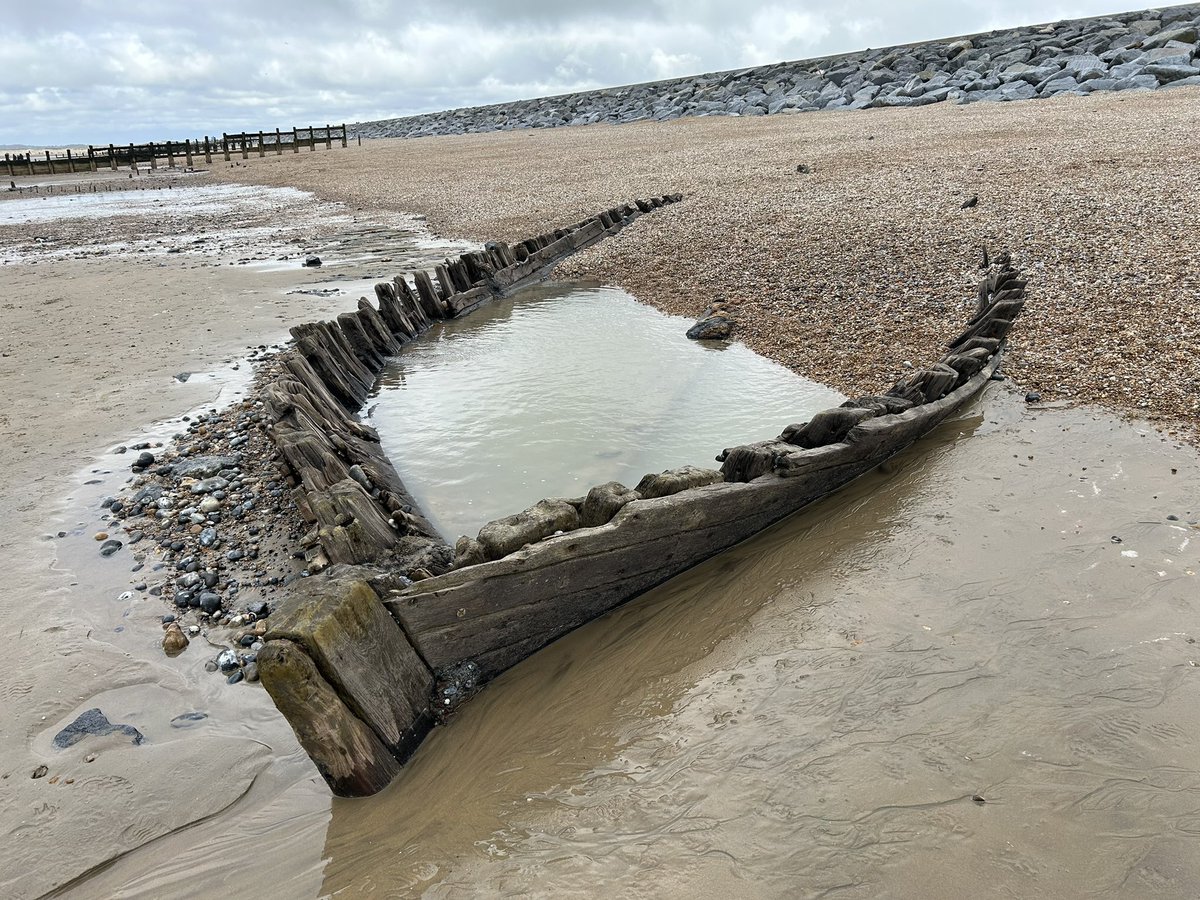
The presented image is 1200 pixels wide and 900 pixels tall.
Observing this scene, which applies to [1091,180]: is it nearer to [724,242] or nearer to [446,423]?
[724,242]

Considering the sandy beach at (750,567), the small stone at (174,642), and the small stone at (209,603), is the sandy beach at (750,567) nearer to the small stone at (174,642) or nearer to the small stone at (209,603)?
the small stone at (174,642)

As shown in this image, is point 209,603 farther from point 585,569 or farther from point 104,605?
point 585,569

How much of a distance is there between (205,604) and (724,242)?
13092 millimetres

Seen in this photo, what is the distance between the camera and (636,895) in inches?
Answer: 112

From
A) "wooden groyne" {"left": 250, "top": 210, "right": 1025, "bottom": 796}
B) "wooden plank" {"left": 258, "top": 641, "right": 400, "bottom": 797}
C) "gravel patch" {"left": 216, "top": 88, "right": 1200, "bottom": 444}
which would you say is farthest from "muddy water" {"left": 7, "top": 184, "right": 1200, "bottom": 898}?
"gravel patch" {"left": 216, "top": 88, "right": 1200, "bottom": 444}

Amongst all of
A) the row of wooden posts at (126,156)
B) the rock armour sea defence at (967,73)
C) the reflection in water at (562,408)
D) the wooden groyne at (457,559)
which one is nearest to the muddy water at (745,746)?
the wooden groyne at (457,559)

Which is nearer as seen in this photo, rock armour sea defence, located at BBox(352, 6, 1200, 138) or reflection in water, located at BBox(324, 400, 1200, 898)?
reflection in water, located at BBox(324, 400, 1200, 898)

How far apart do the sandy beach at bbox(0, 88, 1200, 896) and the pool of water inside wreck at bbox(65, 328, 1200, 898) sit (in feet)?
0.07

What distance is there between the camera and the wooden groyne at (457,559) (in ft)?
11.0

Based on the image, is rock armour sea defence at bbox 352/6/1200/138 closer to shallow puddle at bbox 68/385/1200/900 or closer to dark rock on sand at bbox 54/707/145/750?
shallow puddle at bbox 68/385/1200/900

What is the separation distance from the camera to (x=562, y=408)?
8.84 metres

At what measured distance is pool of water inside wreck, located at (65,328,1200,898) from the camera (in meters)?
2.92

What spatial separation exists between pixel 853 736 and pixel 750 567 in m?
1.68

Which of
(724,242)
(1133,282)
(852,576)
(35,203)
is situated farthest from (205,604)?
(35,203)
